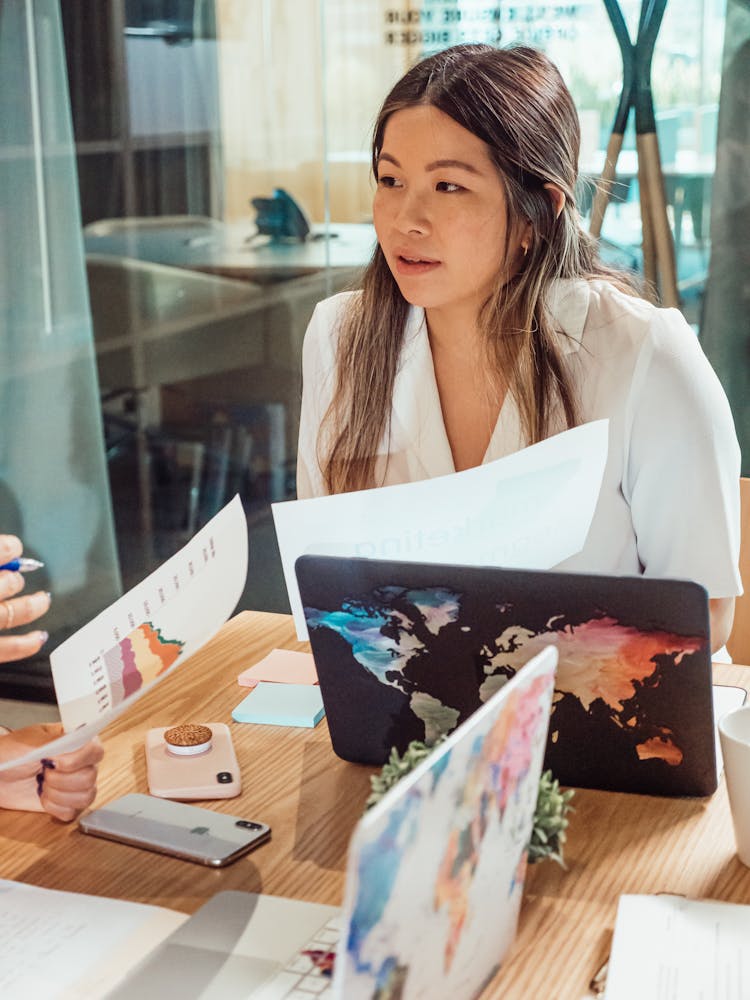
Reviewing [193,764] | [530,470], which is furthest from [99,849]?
[530,470]

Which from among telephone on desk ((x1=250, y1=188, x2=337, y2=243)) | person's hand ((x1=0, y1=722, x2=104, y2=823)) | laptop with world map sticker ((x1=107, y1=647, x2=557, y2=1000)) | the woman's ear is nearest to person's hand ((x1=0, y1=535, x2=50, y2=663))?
person's hand ((x1=0, y1=722, x2=104, y2=823))

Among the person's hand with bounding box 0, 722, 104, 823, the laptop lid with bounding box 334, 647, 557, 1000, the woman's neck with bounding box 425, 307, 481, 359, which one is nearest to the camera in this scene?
the laptop lid with bounding box 334, 647, 557, 1000

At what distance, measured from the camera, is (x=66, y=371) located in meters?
3.38

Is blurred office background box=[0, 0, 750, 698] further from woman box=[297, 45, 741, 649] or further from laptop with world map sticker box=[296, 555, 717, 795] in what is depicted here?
laptop with world map sticker box=[296, 555, 717, 795]

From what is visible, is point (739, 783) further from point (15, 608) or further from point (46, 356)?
point (46, 356)

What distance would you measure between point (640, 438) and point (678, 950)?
819 millimetres

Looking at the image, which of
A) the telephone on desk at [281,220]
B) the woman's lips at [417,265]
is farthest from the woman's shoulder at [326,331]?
the telephone on desk at [281,220]

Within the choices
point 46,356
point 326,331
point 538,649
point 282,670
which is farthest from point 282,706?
point 46,356

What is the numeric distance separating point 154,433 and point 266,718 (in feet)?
8.94

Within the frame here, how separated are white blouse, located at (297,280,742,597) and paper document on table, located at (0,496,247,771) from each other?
0.61 m

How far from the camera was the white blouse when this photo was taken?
4.99 ft

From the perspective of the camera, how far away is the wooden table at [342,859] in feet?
2.87

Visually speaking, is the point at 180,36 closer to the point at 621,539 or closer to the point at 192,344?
the point at 192,344

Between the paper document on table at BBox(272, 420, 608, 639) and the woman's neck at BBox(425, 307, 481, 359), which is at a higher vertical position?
the woman's neck at BBox(425, 307, 481, 359)
